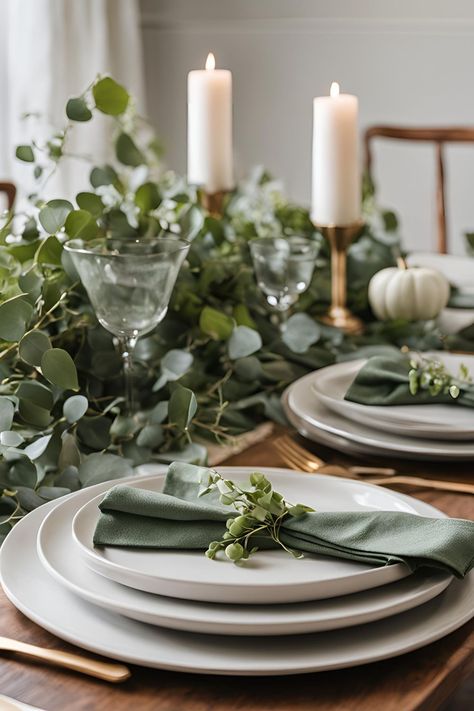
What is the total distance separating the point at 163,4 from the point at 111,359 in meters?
2.59

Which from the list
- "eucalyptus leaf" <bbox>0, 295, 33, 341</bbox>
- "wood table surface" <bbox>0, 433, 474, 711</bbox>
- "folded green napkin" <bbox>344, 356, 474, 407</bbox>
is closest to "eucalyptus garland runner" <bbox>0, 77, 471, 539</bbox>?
"eucalyptus leaf" <bbox>0, 295, 33, 341</bbox>

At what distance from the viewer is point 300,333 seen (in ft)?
3.92

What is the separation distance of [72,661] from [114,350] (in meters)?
0.48

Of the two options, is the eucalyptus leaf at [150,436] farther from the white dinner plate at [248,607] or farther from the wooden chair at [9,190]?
the wooden chair at [9,190]

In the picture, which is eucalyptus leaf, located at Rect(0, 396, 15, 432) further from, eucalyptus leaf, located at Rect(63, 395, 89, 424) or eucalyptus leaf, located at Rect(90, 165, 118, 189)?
eucalyptus leaf, located at Rect(90, 165, 118, 189)

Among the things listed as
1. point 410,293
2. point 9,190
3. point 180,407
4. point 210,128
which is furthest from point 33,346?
point 9,190

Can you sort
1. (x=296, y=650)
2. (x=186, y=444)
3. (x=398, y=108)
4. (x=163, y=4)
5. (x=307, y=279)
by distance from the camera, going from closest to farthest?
(x=296, y=650) → (x=186, y=444) → (x=307, y=279) → (x=398, y=108) → (x=163, y=4)

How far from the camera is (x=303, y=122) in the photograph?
10.6ft

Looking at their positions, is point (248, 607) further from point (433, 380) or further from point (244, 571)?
point (433, 380)

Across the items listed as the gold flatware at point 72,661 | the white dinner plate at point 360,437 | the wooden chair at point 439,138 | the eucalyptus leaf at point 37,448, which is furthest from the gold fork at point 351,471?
the wooden chair at point 439,138

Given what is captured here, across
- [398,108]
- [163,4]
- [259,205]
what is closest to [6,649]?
[259,205]

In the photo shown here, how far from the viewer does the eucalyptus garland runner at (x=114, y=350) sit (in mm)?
870

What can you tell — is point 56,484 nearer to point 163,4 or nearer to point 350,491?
point 350,491

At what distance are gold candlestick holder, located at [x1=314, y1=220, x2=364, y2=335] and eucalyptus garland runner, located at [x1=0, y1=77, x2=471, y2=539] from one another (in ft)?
0.10
